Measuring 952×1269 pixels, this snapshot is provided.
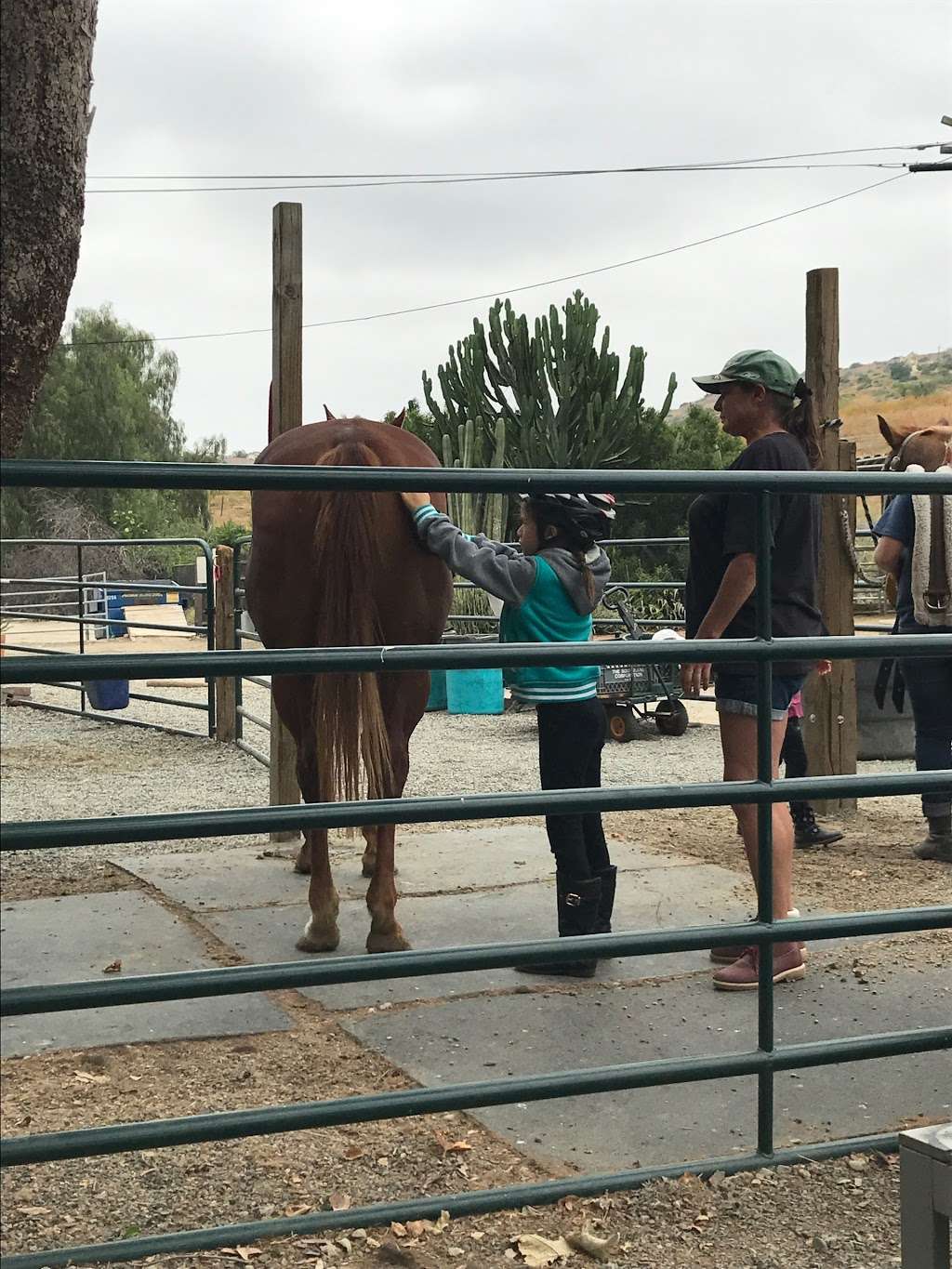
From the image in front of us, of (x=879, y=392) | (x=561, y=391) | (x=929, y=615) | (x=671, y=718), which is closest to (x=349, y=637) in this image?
(x=929, y=615)

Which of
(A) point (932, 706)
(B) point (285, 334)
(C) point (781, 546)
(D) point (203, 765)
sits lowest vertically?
(D) point (203, 765)

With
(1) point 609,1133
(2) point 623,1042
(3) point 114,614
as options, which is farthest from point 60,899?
(3) point 114,614

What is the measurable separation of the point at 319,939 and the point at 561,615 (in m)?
1.29

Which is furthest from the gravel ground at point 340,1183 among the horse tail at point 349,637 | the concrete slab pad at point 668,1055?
the horse tail at point 349,637

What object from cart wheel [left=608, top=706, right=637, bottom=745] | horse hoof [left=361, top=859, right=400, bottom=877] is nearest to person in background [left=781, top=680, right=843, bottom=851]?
horse hoof [left=361, top=859, right=400, bottom=877]

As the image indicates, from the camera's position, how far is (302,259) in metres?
5.73

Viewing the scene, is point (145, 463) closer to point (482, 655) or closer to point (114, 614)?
point (482, 655)

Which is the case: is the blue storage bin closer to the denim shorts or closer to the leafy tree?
the denim shorts

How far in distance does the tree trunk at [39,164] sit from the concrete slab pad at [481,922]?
90.7 inches

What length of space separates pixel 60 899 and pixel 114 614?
16.5m

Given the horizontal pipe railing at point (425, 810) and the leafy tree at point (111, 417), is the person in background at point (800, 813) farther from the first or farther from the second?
the leafy tree at point (111, 417)

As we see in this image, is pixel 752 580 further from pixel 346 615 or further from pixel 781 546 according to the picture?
Result: pixel 346 615

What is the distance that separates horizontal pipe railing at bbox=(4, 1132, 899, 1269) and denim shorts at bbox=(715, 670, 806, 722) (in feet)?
4.01

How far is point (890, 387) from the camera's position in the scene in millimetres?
110875
